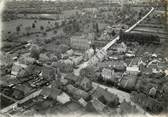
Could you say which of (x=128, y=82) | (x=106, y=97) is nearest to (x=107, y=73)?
(x=128, y=82)

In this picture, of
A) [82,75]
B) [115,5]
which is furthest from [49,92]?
[115,5]

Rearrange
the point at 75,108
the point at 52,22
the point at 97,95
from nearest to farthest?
the point at 75,108, the point at 97,95, the point at 52,22

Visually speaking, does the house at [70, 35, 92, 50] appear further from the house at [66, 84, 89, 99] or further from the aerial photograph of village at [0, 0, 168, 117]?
the house at [66, 84, 89, 99]

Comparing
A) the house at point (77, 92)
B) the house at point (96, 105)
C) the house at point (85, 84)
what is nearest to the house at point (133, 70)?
the house at point (85, 84)

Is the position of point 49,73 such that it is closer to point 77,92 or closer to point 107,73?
point 77,92

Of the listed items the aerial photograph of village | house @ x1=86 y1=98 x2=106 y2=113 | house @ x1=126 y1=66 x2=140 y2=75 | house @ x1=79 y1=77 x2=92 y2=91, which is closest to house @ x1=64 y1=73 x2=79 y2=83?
the aerial photograph of village

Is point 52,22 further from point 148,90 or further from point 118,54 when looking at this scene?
point 148,90

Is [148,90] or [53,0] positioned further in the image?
[53,0]

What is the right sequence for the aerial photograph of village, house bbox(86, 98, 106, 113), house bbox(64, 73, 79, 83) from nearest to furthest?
house bbox(86, 98, 106, 113)
the aerial photograph of village
house bbox(64, 73, 79, 83)

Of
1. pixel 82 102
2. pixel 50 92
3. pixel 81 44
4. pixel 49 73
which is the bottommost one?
pixel 82 102
